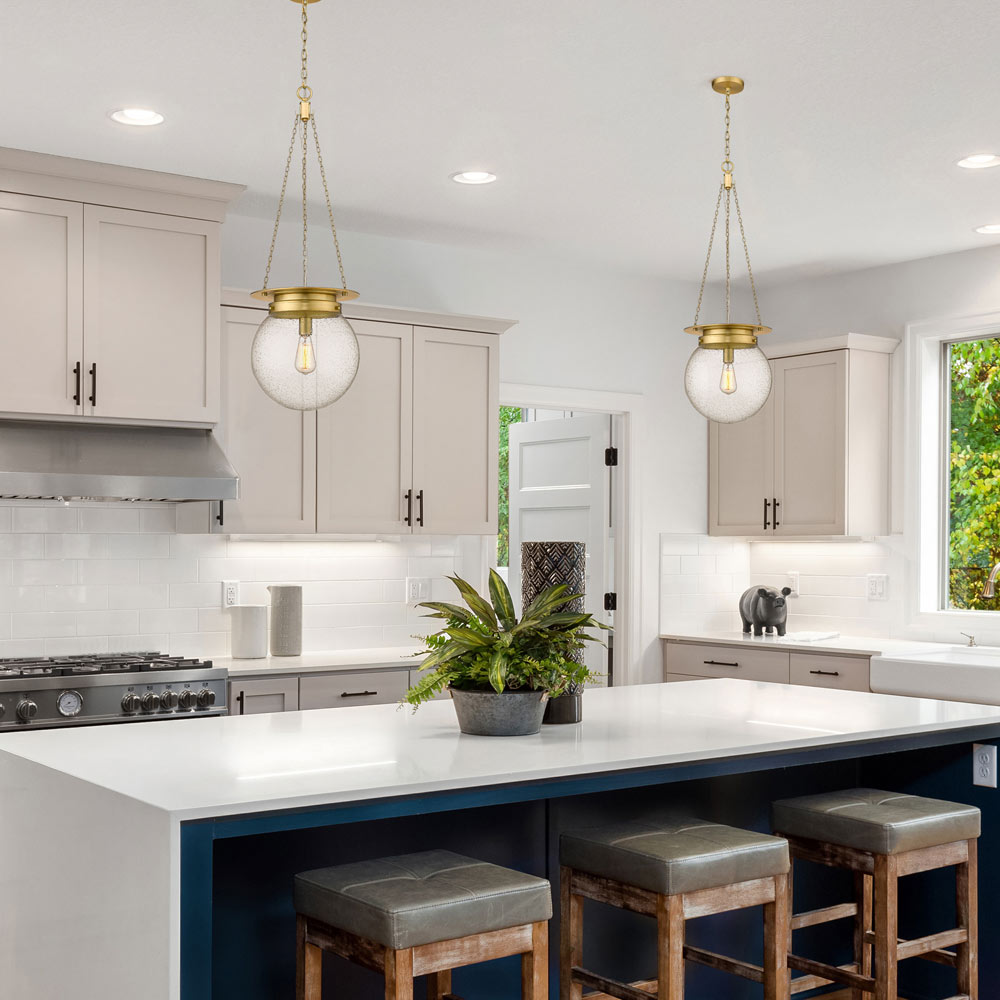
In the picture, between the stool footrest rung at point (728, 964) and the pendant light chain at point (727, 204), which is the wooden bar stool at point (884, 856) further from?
the pendant light chain at point (727, 204)

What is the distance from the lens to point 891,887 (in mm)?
2924

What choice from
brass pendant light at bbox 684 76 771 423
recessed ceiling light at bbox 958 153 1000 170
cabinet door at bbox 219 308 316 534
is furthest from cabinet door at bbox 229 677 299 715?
recessed ceiling light at bbox 958 153 1000 170

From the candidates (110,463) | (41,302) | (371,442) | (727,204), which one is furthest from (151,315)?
(727,204)

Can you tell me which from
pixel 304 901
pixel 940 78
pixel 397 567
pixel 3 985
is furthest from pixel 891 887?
pixel 397 567

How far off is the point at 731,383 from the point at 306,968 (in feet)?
Answer: 5.89

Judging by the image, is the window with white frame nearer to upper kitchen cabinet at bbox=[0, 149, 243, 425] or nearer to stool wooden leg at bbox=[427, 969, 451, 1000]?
upper kitchen cabinet at bbox=[0, 149, 243, 425]

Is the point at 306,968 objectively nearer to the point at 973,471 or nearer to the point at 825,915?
the point at 825,915

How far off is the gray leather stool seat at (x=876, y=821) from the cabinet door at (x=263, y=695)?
6.63 feet

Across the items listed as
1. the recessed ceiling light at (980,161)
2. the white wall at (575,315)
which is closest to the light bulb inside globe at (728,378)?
the recessed ceiling light at (980,161)

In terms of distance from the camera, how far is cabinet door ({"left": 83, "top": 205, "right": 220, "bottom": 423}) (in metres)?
4.29

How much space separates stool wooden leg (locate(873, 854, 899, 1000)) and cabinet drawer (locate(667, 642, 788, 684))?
2472 millimetres

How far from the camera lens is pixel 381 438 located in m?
5.01

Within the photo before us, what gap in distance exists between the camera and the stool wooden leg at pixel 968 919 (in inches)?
122

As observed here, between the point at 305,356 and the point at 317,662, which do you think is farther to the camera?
the point at 317,662
